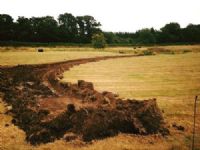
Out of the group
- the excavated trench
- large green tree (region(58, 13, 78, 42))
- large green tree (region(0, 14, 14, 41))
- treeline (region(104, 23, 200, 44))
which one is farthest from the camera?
large green tree (region(58, 13, 78, 42))

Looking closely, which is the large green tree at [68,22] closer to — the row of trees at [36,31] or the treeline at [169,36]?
the row of trees at [36,31]

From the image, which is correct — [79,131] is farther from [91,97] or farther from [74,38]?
[74,38]

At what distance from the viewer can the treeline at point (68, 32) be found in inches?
4035

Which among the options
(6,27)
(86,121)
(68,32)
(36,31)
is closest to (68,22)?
(68,32)

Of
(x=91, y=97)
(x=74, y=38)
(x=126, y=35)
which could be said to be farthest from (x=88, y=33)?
(x=91, y=97)

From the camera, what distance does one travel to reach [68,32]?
113750 millimetres

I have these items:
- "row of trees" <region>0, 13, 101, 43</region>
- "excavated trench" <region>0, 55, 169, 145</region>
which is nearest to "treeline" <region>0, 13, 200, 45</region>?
"row of trees" <region>0, 13, 101, 43</region>

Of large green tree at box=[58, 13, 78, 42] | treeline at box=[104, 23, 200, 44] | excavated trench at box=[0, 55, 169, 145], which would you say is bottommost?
excavated trench at box=[0, 55, 169, 145]

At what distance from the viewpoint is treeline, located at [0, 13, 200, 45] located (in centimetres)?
10250

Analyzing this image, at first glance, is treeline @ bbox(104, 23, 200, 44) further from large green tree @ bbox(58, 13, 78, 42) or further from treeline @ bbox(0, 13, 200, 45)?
large green tree @ bbox(58, 13, 78, 42)

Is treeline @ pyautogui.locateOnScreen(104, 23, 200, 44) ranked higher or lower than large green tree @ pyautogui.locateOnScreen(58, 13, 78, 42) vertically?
lower

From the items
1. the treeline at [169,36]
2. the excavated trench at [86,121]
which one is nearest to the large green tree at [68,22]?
the treeline at [169,36]

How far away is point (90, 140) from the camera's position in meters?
12.0

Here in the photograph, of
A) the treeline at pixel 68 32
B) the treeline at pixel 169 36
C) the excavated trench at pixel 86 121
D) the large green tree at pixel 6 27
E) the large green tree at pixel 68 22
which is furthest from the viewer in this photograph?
the large green tree at pixel 68 22
